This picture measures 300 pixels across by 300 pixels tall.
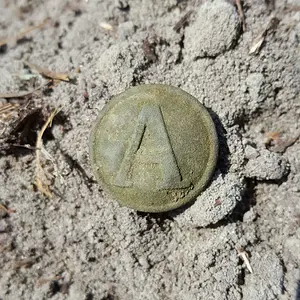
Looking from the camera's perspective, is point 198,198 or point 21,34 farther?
point 21,34

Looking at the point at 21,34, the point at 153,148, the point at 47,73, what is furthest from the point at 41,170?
the point at 21,34

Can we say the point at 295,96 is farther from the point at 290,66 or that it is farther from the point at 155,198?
the point at 155,198

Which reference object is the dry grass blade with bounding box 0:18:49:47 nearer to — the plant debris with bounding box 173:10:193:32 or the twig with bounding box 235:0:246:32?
the plant debris with bounding box 173:10:193:32

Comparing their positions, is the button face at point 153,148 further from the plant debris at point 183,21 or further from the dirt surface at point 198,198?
the plant debris at point 183,21

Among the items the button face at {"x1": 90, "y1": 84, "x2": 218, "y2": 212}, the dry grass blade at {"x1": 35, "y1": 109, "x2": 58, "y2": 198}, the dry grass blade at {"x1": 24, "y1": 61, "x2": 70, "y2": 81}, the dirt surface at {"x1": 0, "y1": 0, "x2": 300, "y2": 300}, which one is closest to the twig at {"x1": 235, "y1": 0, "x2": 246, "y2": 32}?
the dirt surface at {"x1": 0, "y1": 0, "x2": 300, "y2": 300}

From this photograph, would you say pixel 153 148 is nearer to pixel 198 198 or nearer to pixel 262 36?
pixel 198 198

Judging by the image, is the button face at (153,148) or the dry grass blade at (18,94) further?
the dry grass blade at (18,94)

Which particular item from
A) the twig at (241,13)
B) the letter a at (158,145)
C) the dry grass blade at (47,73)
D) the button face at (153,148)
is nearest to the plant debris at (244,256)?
the button face at (153,148)

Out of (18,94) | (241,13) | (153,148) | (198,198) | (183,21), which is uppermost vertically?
(241,13)
